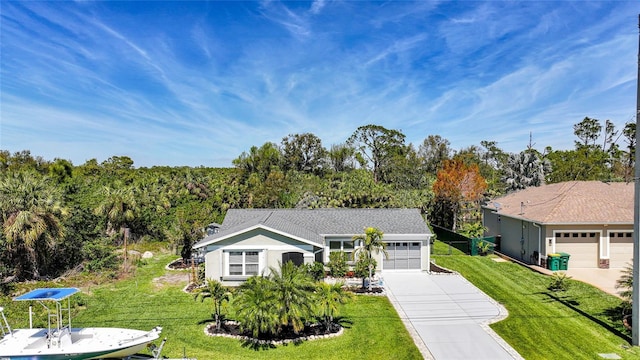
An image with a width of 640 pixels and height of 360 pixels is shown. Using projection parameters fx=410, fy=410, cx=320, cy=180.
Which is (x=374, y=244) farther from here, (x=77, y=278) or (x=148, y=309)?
(x=77, y=278)

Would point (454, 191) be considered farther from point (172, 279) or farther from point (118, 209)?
point (118, 209)

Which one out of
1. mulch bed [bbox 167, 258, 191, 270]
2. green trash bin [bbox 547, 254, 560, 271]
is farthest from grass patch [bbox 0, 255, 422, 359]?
green trash bin [bbox 547, 254, 560, 271]

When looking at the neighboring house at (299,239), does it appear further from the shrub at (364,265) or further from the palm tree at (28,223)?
the palm tree at (28,223)

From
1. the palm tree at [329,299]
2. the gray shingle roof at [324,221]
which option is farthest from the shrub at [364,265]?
the palm tree at [329,299]

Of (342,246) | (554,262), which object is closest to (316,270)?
(342,246)

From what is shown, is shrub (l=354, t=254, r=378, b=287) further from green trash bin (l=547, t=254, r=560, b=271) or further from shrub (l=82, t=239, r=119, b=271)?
shrub (l=82, t=239, r=119, b=271)

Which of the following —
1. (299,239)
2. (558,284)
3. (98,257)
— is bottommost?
(558,284)
